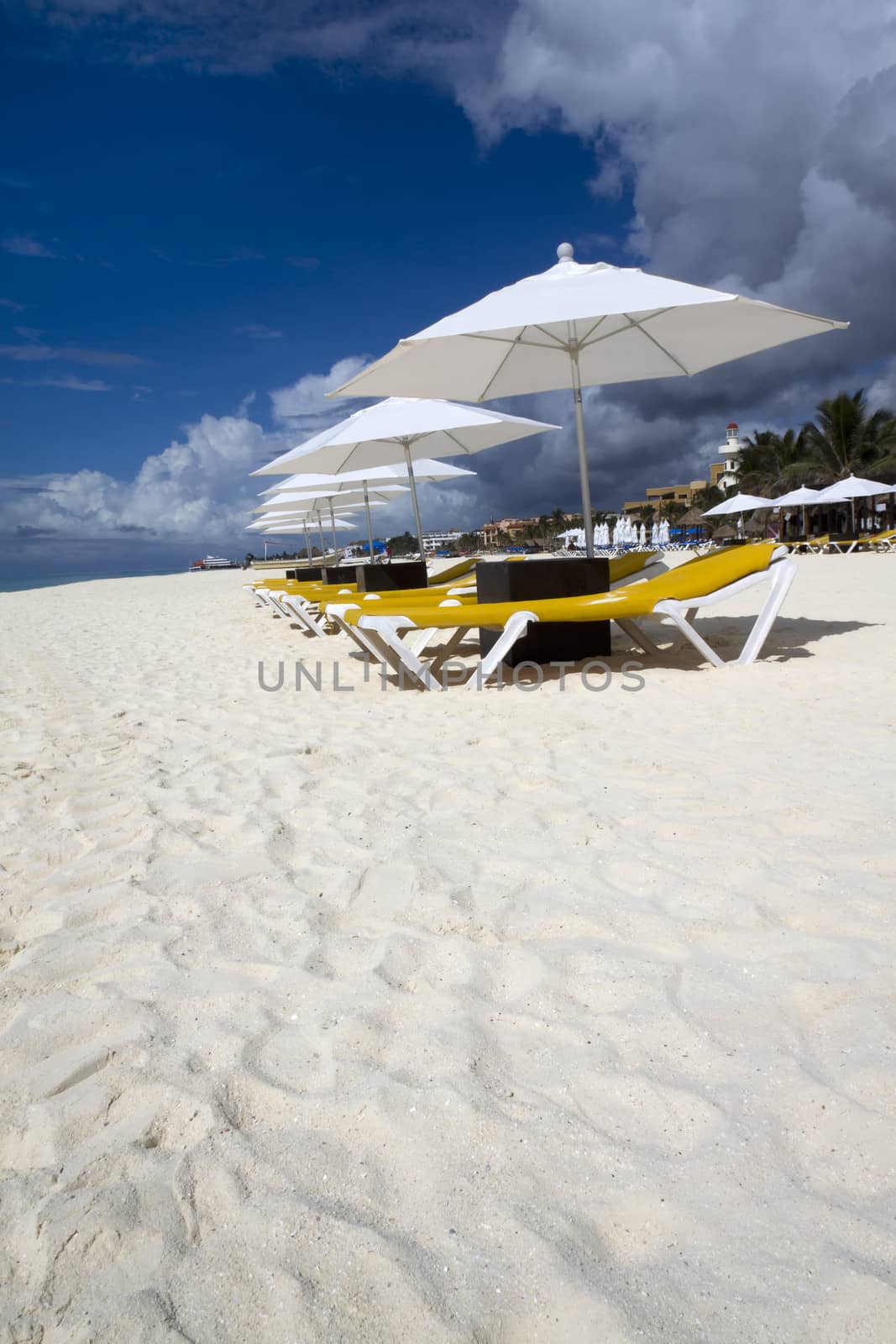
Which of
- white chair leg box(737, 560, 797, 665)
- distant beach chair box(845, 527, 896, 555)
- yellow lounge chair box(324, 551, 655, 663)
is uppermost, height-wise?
yellow lounge chair box(324, 551, 655, 663)

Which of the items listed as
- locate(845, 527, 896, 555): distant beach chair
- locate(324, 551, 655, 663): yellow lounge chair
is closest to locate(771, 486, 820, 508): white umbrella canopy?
locate(845, 527, 896, 555): distant beach chair

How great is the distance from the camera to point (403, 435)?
7660 mm

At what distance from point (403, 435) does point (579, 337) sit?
228cm

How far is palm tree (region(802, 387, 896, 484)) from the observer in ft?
100

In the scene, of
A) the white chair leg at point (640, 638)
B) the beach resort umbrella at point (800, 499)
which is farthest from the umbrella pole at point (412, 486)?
the beach resort umbrella at point (800, 499)

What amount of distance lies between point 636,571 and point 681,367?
1.82 metres

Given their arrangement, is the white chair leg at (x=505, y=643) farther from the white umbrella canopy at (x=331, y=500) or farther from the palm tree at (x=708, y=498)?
the palm tree at (x=708, y=498)

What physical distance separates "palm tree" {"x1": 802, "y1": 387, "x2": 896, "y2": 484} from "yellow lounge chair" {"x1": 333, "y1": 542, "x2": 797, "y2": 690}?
99.3 ft

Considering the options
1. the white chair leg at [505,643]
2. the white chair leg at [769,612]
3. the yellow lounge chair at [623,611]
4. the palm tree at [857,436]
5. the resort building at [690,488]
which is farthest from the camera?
the resort building at [690,488]

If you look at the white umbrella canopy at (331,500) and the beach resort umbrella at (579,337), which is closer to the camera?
the beach resort umbrella at (579,337)

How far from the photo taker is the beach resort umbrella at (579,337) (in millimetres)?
4414

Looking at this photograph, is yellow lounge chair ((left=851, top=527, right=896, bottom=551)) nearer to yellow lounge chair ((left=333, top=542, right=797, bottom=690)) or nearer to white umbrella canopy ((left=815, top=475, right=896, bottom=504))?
white umbrella canopy ((left=815, top=475, right=896, bottom=504))

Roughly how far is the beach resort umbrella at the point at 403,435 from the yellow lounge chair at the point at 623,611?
3027 millimetres

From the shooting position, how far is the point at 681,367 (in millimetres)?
6398
